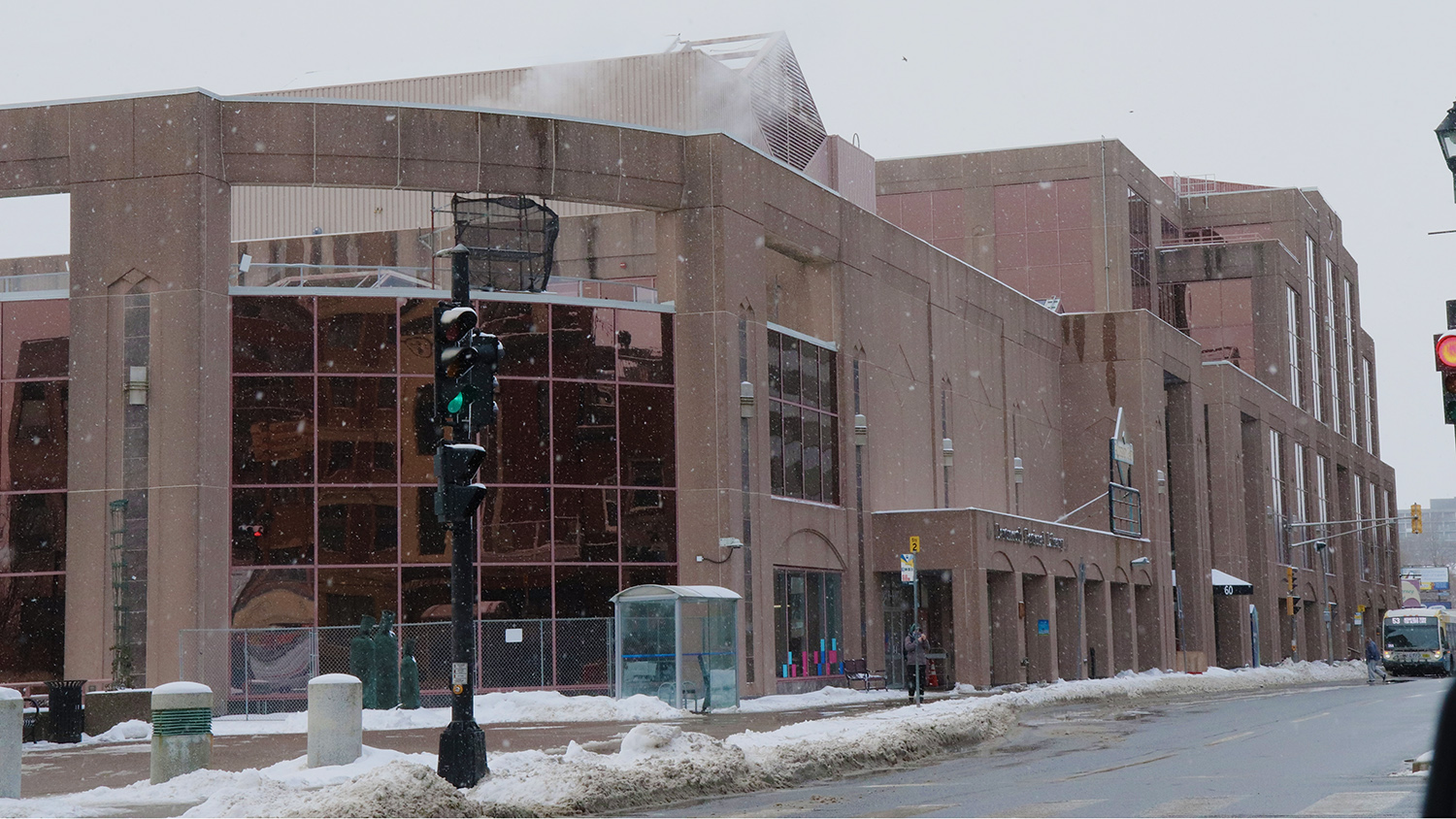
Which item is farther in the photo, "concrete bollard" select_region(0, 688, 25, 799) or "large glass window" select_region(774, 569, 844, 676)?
"large glass window" select_region(774, 569, 844, 676)

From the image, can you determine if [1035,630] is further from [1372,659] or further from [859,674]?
[1372,659]

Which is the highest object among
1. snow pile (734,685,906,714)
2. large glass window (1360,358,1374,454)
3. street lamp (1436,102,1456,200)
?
large glass window (1360,358,1374,454)

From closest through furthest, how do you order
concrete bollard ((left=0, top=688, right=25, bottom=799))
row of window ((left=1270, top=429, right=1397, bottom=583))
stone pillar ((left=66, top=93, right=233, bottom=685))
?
concrete bollard ((left=0, top=688, right=25, bottom=799)), stone pillar ((left=66, top=93, right=233, bottom=685)), row of window ((left=1270, top=429, right=1397, bottom=583))

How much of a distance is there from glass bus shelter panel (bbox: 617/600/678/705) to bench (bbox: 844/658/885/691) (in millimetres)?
11903

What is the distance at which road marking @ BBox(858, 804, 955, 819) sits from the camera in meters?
14.1

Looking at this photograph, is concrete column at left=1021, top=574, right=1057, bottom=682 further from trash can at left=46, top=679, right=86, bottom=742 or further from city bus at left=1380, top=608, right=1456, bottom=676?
trash can at left=46, top=679, right=86, bottom=742

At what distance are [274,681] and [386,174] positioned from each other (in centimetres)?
1108

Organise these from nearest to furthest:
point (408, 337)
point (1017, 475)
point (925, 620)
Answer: point (408, 337)
point (925, 620)
point (1017, 475)

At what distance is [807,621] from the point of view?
40.6 metres

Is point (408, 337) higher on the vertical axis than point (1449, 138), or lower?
higher

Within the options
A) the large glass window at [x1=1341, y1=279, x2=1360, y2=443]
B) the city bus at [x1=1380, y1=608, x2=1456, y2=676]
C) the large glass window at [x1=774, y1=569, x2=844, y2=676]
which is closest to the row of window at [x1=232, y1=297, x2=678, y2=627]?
the large glass window at [x1=774, y1=569, x2=844, y2=676]

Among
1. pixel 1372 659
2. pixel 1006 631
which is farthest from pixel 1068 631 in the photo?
pixel 1372 659

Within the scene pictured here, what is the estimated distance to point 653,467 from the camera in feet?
121

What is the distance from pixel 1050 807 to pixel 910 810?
125 cm
